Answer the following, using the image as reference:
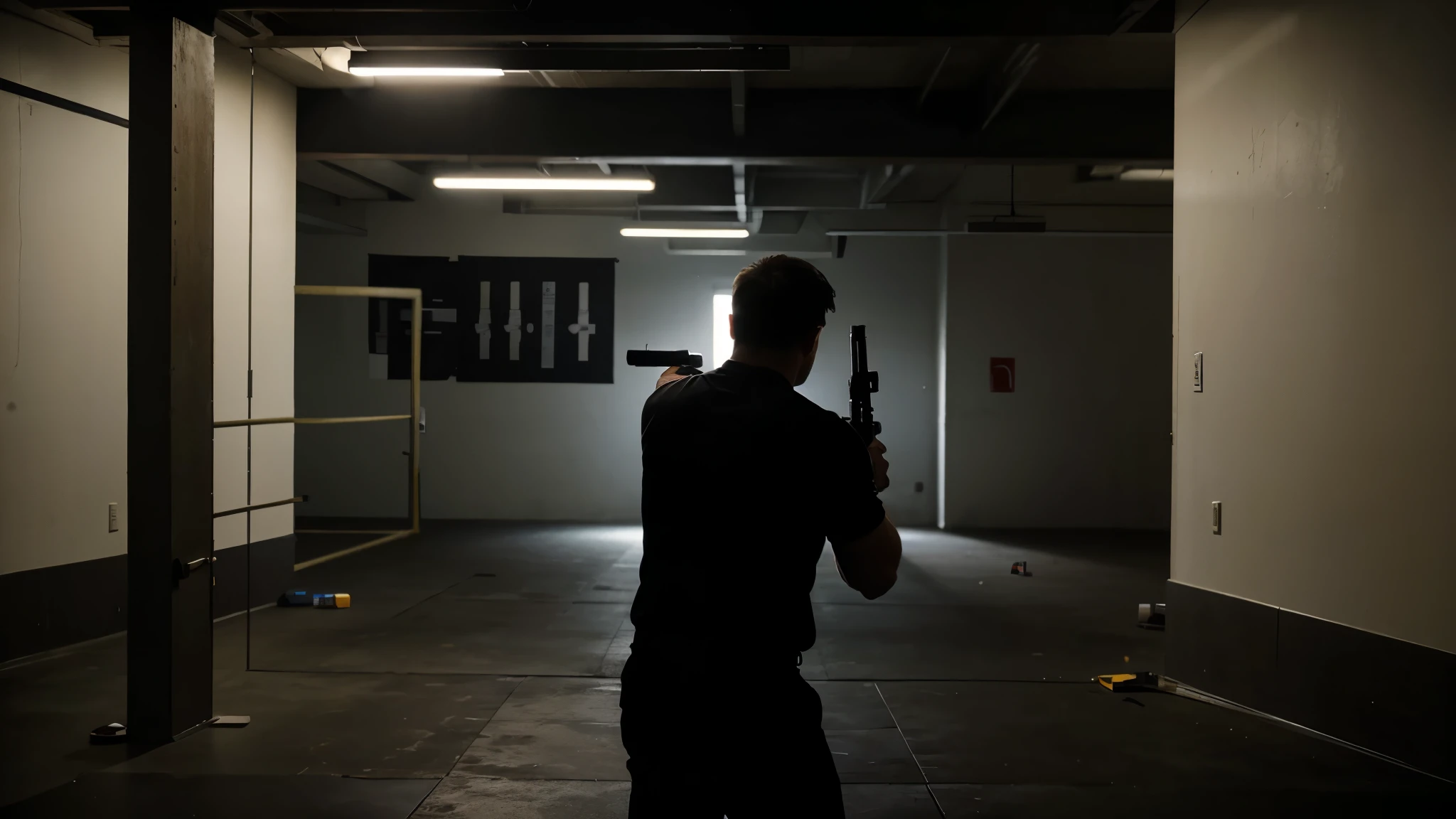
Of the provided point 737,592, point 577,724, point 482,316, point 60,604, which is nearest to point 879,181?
point 482,316

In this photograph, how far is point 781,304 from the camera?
1.43 metres

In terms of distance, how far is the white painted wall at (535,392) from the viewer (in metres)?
10.5

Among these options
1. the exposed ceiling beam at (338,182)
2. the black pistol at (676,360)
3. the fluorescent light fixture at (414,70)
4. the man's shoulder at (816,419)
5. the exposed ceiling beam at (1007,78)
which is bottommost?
the man's shoulder at (816,419)

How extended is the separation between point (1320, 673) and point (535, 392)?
8354 mm

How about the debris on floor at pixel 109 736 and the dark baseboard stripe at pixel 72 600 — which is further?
the dark baseboard stripe at pixel 72 600

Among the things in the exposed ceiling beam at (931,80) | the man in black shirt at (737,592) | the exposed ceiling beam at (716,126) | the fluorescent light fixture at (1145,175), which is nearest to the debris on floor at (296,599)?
the exposed ceiling beam at (716,126)

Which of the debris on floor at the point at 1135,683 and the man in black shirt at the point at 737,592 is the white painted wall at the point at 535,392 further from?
the man in black shirt at the point at 737,592

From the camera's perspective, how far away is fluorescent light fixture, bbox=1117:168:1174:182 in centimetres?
878

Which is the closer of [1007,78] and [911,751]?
[911,751]

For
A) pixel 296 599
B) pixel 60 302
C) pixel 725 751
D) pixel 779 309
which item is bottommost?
pixel 296 599

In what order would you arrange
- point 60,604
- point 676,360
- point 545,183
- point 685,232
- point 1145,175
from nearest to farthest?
point 676,360 < point 60,604 < point 545,183 < point 1145,175 < point 685,232

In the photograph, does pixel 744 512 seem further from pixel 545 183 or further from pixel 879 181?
pixel 879 181

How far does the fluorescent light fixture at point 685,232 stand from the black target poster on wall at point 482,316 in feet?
3.69

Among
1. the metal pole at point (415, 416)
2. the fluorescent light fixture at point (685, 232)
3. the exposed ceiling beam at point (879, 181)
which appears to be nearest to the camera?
the exposed ceiling beam at point (879, 181)
